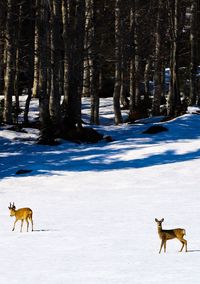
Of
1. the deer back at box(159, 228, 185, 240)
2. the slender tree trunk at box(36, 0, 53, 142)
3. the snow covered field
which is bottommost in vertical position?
the snow covered field

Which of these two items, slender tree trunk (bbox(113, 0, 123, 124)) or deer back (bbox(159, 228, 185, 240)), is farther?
slender tree trunk (bbox(113, 0, 123, 124))

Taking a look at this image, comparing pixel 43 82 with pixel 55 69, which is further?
pixel 55 69

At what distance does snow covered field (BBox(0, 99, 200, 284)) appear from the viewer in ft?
28.5

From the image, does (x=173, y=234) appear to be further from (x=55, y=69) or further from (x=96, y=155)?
(x=55, y=69)

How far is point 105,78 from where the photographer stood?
44.6 m

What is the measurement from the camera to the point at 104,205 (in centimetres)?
1486

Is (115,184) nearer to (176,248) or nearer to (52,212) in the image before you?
(52,212)

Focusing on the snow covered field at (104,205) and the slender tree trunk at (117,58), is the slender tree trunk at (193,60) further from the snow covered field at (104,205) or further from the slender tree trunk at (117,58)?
the snow covered field at (104,205)

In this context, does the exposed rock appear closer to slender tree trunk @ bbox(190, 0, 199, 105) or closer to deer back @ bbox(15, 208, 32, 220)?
slender tree trunk @ bbox(190, 0, 199, 105)

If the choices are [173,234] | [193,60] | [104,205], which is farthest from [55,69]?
[173,234]

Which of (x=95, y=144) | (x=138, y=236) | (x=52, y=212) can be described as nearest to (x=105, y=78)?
(x=95, y=144)

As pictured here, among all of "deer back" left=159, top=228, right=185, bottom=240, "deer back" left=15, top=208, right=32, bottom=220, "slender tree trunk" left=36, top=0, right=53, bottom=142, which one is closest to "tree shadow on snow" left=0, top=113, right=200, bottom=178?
"slender tree trunk" left=36, top=0, right=53, bottom=142

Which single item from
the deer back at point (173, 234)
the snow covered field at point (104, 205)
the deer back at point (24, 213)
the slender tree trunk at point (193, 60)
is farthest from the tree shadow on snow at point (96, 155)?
the deer back at point (173, 234)

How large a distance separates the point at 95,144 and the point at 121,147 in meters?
1.74
